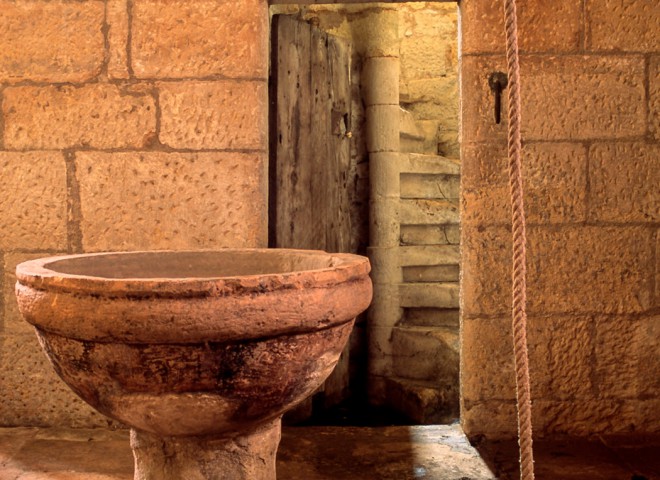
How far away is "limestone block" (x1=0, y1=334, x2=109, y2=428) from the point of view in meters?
3.10

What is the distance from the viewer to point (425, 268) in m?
5.45

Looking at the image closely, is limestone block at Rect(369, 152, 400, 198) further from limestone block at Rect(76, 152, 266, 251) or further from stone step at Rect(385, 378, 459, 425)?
limestone block at Rect(76, 152, 266, 251)

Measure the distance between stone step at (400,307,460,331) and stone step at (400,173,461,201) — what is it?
2.75 feet

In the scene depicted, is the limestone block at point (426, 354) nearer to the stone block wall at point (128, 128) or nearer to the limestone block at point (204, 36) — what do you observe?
the stone block wall at point (128, 128)

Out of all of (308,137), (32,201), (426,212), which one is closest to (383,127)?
(426,212)

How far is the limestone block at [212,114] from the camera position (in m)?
3.02

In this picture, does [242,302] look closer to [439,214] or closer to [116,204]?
[116,204]

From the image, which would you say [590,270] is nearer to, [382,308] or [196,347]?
[196,347]

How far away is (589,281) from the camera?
9.91 feet

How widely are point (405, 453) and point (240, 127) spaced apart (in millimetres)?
1462

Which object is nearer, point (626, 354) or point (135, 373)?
point (135, 373)

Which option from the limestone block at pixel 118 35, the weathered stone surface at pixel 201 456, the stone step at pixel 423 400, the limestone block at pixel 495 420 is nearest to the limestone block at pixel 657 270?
the limestone block at pixel 495 420

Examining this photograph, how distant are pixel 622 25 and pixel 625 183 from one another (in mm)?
643

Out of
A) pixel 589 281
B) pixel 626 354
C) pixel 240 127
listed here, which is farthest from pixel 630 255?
pixel 240 127
